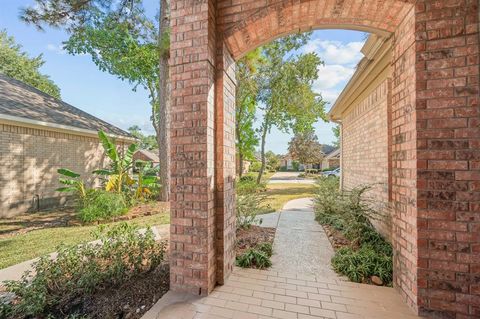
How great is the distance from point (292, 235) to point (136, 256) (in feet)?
11.9

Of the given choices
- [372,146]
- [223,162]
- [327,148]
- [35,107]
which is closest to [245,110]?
[35,107]

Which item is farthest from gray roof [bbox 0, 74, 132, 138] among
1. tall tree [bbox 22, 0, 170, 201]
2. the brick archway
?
the brick archway

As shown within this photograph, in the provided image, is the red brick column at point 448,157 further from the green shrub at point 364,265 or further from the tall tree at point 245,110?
the tall tree at point 245,110

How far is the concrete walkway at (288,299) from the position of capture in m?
2.55

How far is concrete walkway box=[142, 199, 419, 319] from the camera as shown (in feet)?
8.36

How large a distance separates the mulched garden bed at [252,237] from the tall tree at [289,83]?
1224cm

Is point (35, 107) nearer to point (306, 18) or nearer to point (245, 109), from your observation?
point (306, 18)

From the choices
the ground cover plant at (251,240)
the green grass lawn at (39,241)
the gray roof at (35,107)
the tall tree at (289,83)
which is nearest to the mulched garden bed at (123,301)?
the ground cover plant at (251,240)

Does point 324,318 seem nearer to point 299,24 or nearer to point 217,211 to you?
point 217,211

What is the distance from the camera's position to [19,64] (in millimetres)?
21984

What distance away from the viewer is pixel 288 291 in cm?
A: 304

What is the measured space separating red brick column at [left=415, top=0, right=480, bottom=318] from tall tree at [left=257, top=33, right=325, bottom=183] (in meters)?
13.6

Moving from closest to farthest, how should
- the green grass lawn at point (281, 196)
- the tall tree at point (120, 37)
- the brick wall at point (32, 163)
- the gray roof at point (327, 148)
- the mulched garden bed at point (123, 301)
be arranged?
1. the mulched garden bed at point (123, 301)
2. the tall tree at point (120, 37)
3. the brick wall at point (32, 163)
4. the green grass lawn at point (281, 196)
5. the gray roof at point (327, 148)

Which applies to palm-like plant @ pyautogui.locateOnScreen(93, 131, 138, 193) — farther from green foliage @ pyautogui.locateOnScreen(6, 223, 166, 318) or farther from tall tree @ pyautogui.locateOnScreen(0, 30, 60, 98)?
tall tree @ pyautogui.locateOnScreen(0, 30, 60, 98)
